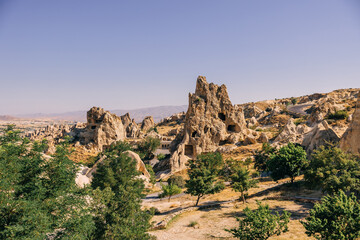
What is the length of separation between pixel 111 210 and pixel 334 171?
78.0ft

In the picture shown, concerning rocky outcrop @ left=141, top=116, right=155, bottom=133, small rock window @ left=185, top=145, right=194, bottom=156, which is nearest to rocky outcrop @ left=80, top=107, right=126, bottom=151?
small rock window @ left=185, top=145, right=194, bottom=156

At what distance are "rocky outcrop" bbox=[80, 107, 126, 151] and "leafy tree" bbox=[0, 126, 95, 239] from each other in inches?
2453

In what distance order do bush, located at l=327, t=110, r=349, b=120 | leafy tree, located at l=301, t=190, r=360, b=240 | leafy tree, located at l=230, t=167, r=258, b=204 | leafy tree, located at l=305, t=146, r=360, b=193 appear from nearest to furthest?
leafy tree, located at l=301, t=190, r=360, b=240 < leafy tree, located at l=305, t=146, r=360, b=193 < leafy tree, located at l=230, t=167, r=258, b=204 < bush, located at l=327, t=110, r=349, b=120

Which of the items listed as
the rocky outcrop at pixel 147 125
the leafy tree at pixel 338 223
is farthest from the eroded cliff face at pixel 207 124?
the rocky outcrop at pixel 147 125

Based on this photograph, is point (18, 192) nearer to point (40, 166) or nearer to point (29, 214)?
point (40, 166)

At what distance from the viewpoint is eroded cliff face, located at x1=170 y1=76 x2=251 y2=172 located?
60531mm

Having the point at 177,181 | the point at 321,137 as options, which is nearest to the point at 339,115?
the point at 321,137

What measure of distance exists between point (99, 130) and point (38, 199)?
6641 cm

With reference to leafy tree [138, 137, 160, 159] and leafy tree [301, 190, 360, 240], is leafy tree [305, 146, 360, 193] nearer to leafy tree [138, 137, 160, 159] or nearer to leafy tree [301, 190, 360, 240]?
leafy tree [301, 190, 360, 240]

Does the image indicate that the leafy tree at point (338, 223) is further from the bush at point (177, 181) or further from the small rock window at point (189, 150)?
the small rock window at point (189, 150)

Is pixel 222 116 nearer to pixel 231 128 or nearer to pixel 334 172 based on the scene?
pixel 231 128

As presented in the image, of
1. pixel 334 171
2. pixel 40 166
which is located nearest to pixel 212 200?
pixel 334 171

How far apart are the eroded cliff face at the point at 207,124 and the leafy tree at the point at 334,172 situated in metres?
34.6

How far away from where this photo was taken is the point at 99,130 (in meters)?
77.7
